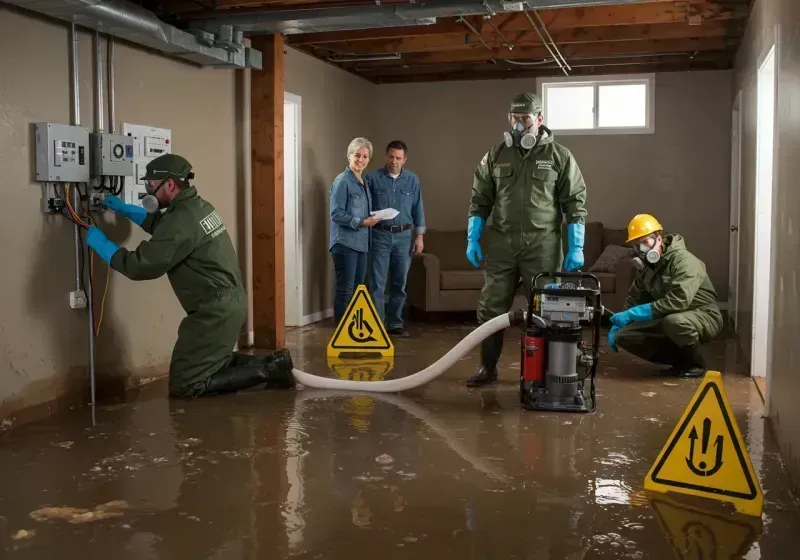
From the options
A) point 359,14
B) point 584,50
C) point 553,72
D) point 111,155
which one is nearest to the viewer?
point 111,155

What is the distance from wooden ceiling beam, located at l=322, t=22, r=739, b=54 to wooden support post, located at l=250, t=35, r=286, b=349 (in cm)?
136

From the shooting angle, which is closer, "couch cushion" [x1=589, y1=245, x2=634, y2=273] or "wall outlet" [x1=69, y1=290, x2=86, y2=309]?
"wall outlet" [x1=69, y1=290, x2=86, y2=309]

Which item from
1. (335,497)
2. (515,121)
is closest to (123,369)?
(335,497)

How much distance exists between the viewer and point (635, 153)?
8.79 m

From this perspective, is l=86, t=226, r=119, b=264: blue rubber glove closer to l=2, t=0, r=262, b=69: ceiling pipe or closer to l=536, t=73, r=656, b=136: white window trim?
l=2, t=0, r=262, b=69: ceiling pipe

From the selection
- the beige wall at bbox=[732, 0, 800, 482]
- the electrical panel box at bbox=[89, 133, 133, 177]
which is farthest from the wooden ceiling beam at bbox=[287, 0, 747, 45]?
the electrical panel box at bbox=[89, 133, 133, 177]

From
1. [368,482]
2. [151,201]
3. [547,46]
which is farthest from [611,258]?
[368,482]

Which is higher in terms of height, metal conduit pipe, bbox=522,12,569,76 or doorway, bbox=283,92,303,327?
metal conduit pipe, bbox=522,12,569,76

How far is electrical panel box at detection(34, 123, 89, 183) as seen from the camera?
4.19 meters

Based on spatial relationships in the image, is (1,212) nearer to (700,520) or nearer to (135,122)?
(135,122)

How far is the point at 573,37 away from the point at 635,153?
6.91 ft

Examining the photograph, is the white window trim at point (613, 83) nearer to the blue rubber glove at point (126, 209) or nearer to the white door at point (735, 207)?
the white door at point (735, 207)

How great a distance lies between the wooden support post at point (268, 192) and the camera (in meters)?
6.04

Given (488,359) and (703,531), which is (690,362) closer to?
(488,359)
